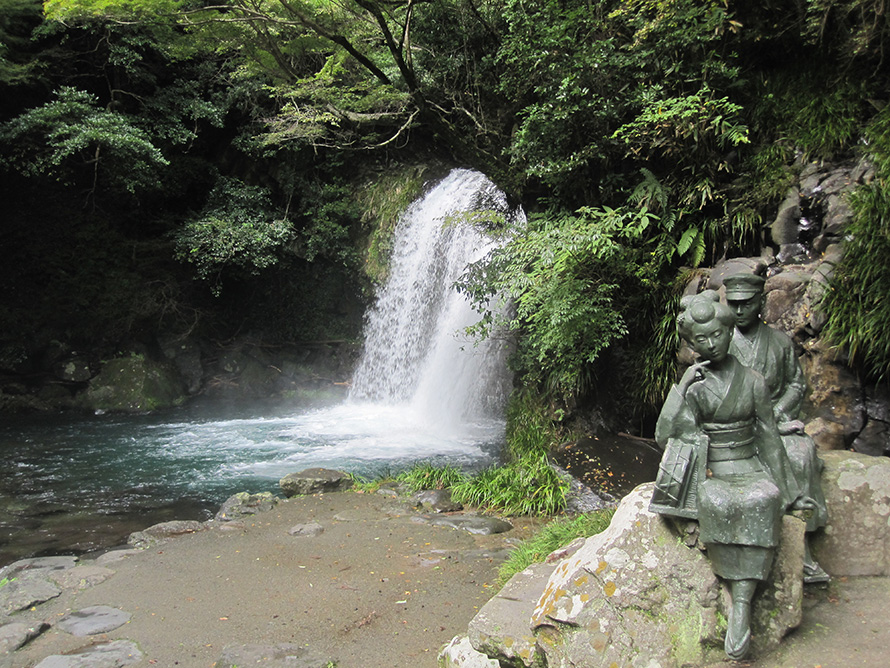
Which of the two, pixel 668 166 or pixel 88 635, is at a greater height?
pixel 668 166

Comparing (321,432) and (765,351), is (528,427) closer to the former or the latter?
(321,432)

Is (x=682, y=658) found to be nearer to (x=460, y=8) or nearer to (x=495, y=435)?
(x=495, y=435)

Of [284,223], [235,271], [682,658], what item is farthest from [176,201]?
[682,658]

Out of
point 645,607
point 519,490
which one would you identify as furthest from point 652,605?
point 519,490

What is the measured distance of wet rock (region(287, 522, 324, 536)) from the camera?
19.1 feet

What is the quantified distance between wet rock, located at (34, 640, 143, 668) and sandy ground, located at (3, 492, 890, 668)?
0.11 m

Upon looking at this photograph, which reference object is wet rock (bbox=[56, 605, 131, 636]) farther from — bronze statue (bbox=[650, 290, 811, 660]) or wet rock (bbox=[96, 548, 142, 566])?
bronze statue (bbox=[650, 290, 811, 660])

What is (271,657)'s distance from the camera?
11.7 ft

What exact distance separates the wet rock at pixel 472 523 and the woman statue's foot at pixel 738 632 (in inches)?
127

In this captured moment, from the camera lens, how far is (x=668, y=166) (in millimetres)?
7078

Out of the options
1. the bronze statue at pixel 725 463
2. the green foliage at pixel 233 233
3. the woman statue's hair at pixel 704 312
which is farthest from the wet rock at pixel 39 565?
the green foliage at pixel 233 233

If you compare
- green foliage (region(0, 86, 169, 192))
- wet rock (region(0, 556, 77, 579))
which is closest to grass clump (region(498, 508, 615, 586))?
wet rock (region(0, 556, 77, 579))

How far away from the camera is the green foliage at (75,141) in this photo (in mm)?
10922

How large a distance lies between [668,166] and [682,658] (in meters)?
5.74
